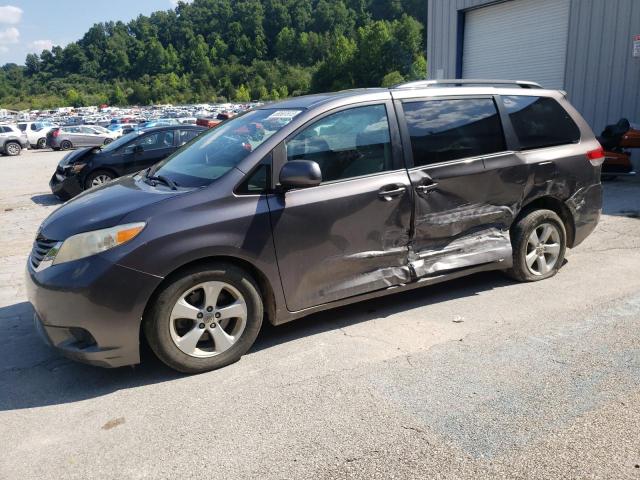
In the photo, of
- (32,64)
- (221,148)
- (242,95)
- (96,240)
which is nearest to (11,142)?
(221,148)

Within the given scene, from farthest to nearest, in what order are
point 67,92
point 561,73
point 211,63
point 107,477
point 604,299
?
1. point 211,63
2. point 67,92
3. point 561,73
4. point 604,299
5. point 107,477

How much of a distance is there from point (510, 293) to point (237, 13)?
18019 centimetres

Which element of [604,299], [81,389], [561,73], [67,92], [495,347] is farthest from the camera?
[67,92]

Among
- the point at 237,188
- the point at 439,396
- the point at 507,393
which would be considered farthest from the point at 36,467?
the point at 507,393

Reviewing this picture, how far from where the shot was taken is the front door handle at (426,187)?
13.6ft

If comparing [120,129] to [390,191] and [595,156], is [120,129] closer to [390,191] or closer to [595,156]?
[595,156]

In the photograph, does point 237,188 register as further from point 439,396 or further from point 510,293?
point 510,293

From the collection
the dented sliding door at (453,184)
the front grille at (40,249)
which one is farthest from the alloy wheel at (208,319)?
the dented sliding door at (453,184)

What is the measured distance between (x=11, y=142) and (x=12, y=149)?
0.33 metres

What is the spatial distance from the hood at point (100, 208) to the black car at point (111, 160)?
7448mm

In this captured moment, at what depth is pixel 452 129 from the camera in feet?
14.4

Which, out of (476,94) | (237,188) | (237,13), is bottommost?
Result: (237,188)

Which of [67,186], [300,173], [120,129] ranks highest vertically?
[300,173]

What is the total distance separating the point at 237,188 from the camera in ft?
11.7
